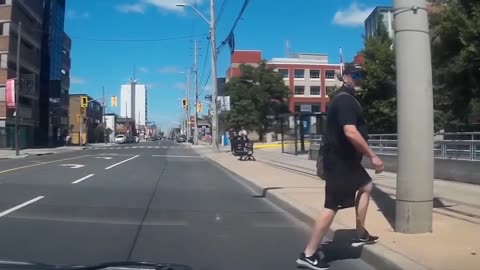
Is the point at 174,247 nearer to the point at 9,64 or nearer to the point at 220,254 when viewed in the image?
the point at 220,254

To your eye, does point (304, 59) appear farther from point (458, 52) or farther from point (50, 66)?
point (458, 52)

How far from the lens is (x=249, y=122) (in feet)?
206

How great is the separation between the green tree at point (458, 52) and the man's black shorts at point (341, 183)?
484 inches

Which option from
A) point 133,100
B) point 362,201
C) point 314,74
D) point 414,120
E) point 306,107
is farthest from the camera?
point 133,100

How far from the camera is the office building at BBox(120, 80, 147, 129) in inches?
6158

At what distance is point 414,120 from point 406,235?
141 cm

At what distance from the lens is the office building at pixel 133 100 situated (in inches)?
6158

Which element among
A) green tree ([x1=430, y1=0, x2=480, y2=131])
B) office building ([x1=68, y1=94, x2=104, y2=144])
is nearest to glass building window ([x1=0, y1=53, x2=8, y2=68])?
office building ([x1=68, y1=94, x2=104, y2=144])

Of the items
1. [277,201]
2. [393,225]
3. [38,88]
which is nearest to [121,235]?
[393,225]

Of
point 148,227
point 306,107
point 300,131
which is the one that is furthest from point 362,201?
point 306,107

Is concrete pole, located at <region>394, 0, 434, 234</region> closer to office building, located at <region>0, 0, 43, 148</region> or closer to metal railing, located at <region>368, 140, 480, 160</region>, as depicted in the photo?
metal railing, located at <region>368, 140, 480, 160</region>

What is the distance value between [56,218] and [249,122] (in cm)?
5338

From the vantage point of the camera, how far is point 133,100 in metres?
166

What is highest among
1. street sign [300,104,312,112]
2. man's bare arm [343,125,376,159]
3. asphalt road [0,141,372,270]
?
street sign [300,104,312,112]
